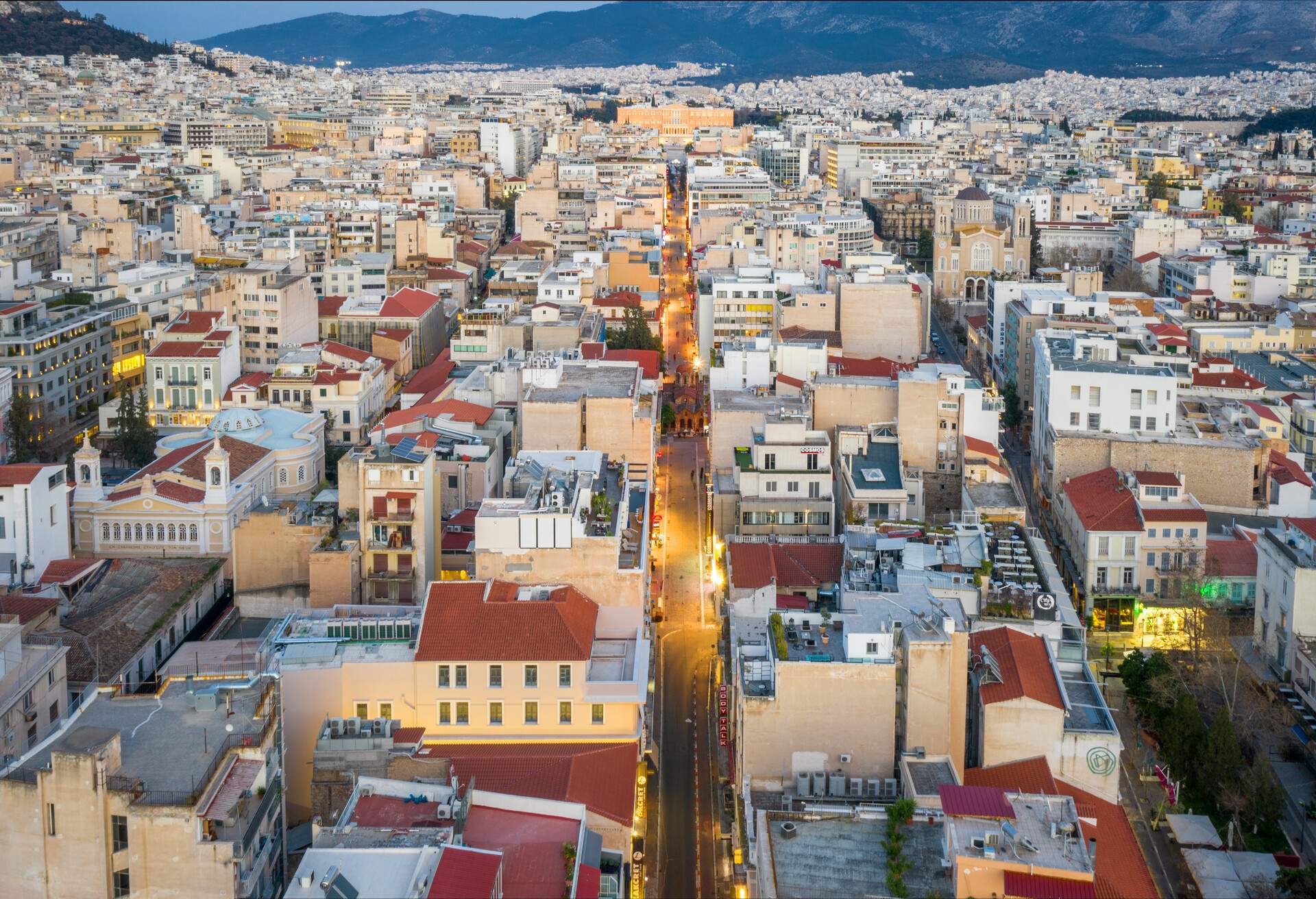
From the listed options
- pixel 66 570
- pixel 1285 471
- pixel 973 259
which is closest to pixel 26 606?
pixel 66 570

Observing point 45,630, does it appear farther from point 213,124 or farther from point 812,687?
point 213,124

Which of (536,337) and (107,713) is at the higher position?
(536,337)

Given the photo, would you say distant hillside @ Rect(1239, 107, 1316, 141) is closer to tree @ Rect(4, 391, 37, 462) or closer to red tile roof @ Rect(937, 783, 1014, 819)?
tree @ Rect(4, 391, 37, 462)

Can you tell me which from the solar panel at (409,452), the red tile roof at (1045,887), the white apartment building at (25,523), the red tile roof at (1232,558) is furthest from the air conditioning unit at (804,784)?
the white apartment building at (25,523)

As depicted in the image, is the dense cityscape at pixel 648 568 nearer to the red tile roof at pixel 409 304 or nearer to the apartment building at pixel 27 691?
the apartment building at pixel 27 691

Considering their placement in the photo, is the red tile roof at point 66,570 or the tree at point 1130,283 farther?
the tree at point 1130,283

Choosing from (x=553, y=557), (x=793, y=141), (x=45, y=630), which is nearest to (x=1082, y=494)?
(x=553, y=557)
